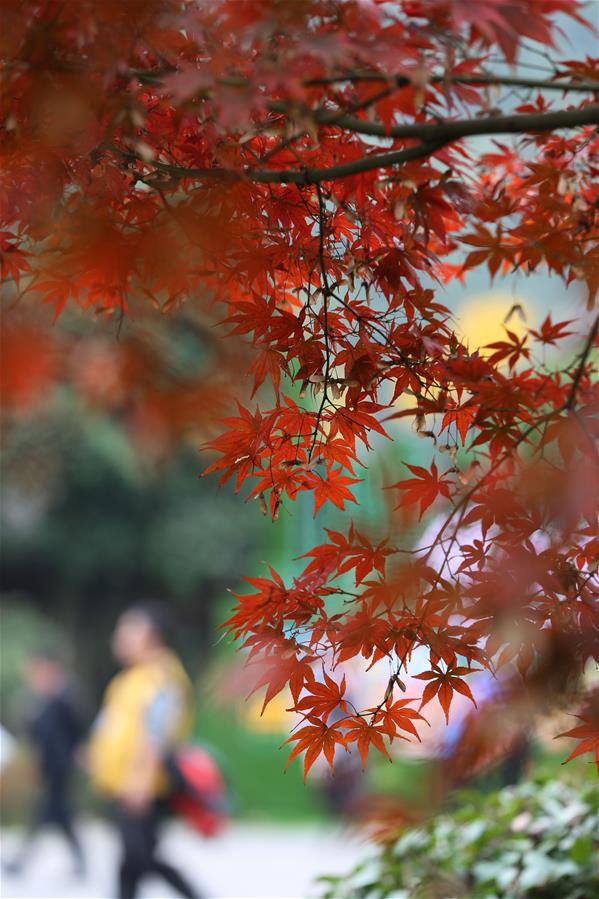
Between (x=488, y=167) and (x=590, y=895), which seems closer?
(x=488, y=167)

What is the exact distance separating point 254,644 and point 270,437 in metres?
0.30

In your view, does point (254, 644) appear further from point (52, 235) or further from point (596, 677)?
point (596, 677)

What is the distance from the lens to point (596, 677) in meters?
2.39

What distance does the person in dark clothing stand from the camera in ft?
18.5

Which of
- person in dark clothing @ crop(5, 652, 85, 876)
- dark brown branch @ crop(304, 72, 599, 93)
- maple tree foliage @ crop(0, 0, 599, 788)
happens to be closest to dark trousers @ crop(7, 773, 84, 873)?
person in dark clothing @ crop(5, 652, 85, 876)

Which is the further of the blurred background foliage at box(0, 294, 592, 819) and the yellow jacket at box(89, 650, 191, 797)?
the blurred background foliage at box(0, 294, 592, 819)

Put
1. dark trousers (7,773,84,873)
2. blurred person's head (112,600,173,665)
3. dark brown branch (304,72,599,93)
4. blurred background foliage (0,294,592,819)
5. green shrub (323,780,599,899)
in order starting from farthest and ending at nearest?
blurred background foliage (0,294,592,819) → dark trousers (7,773,84,873) → blurred person's head (112,600,173,665) → green shrub (323,780,599,899) → dark brown branch (304,72,599,93)

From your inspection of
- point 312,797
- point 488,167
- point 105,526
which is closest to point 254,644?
point 488,167

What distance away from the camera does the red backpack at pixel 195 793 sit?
4.17 metres

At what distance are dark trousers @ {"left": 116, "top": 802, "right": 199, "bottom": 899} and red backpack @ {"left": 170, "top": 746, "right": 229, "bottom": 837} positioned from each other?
13cm

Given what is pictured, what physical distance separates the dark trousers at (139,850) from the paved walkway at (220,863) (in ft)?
4.15

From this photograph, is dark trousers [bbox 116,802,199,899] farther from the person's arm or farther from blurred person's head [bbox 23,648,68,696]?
blurred person's head [bbox 23,648,68,696]

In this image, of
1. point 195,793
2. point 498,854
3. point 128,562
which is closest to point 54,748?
point 195,793

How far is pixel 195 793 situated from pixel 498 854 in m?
1.96
